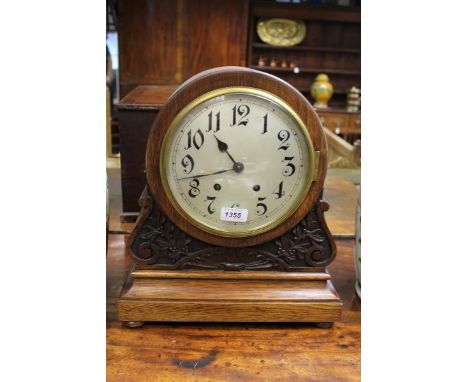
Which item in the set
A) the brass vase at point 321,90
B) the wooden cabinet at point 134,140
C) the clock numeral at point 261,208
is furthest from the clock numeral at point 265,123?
the brass vase at point 321,90

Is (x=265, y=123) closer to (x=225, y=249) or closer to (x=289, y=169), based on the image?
(x=289, y=169)

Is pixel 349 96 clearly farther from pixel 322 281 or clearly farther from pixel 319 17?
pixel 322 281

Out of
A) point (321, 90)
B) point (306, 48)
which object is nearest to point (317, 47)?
point (306, 48)

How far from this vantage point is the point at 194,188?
635 millimetres

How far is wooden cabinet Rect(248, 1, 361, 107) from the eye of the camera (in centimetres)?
359

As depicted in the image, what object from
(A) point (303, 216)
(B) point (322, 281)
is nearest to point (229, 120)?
(A) point (303, 216)

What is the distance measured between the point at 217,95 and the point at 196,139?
0.22 feet

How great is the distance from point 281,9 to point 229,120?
326 cm

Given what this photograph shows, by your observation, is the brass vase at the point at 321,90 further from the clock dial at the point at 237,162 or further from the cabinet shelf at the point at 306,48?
the clock dial at the point at 237,162

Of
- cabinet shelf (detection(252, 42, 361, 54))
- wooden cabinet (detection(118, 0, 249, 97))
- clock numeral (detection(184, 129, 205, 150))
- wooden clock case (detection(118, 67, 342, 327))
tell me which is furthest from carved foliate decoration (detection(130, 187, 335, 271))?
cabinet shelf (detection(252, 42, 361, 54))

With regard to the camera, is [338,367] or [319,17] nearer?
[338,367]

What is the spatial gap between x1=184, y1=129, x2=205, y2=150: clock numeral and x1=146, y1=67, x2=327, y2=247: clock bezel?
27 millimetres

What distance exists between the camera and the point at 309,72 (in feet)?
12.8

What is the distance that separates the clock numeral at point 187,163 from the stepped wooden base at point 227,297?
16 centimetres
